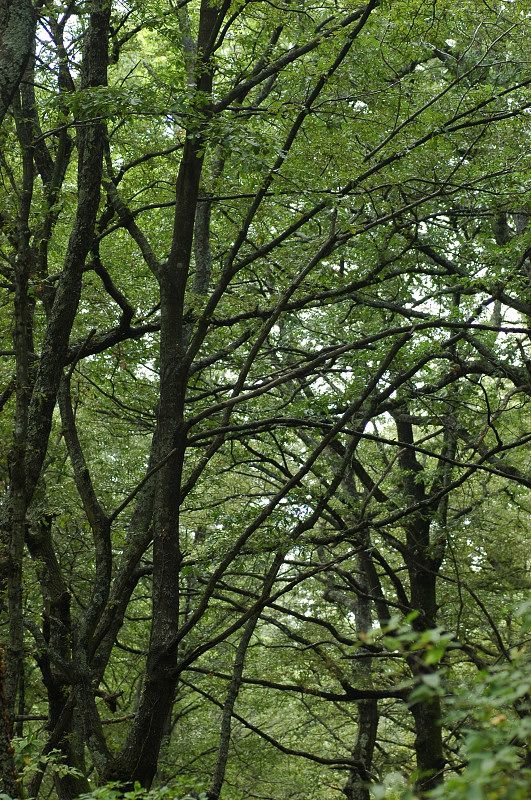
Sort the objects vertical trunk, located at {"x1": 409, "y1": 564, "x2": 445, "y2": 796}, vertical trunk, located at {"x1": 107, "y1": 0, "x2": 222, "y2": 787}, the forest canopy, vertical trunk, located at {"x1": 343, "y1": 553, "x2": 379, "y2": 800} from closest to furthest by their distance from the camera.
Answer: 1. the forest canopy
2. vertical trunk, located at {"x1": 107, "y1": 0, "x2": 222, "y2": 787}
3. vertical trunk, located at {"x1": 409, "y1": 564, "x2": 445, "y2": 796}
4. vertical trunk, located at {"x1": 343, "y1": 553, "x2": 379, "y2": 800}

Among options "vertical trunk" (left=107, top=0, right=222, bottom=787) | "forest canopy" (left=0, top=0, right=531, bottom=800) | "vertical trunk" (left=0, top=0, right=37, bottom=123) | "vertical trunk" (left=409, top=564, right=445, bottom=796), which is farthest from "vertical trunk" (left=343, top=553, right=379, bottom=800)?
"vertical trunk" (left=0, top=0, right=37, bottom=123)

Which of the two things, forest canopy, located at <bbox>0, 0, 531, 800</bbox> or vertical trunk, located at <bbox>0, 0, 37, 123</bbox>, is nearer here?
vertical trunk, located at <bbox>0, 0, 37, 123</bbox>

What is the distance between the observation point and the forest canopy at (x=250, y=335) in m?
5.82

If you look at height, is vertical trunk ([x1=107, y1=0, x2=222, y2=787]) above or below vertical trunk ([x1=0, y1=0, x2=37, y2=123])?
below

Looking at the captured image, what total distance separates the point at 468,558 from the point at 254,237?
7783mm

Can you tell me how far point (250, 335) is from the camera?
979cm

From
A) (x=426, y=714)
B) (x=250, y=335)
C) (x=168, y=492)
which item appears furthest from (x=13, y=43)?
(x=426, y=714)

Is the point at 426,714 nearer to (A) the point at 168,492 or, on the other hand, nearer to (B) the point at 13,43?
(A) the point at 168,492

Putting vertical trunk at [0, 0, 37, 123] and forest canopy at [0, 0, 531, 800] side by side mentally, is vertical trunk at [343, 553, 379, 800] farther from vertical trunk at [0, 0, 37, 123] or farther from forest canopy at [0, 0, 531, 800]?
vertical trunk at [0, 0, 37, 123]

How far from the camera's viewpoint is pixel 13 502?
5.33 m

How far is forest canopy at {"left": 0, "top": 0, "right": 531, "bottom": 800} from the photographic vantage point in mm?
5824

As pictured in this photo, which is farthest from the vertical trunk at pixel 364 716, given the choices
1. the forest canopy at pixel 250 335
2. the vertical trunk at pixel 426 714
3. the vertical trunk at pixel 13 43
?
the vertical trunk at pixel 13 43

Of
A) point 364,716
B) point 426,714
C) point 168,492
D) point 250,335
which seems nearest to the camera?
point 168,492

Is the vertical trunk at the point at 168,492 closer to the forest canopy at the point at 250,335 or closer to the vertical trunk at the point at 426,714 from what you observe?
the forest canopy at the point at 250,335
